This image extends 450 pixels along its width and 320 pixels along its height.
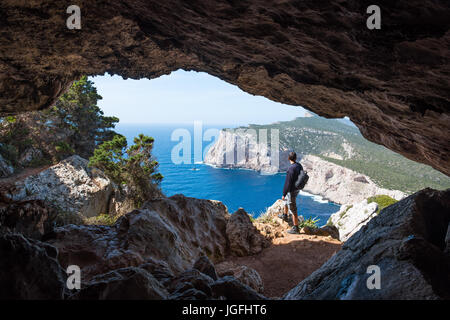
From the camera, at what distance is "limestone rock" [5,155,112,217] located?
13219 millimetres

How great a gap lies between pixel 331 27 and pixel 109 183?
1541 centimetres

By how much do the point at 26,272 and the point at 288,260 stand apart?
686 centimetres

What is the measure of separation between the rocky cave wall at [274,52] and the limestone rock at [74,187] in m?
8.31

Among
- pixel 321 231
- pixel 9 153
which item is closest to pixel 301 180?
pixel 321 231

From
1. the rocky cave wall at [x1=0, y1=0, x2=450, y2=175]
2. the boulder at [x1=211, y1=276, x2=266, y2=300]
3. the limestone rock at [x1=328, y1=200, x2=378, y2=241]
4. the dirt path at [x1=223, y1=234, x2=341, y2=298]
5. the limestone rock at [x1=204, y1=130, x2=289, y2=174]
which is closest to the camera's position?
the rocky cave wall at [x1=0, y1=0, x2=450, y2=175]

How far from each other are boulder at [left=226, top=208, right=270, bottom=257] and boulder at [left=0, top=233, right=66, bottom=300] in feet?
20.1

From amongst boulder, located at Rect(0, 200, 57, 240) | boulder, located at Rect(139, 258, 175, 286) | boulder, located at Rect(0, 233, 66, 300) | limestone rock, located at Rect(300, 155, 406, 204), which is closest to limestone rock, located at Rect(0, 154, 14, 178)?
boulder, located at Rect(0, 200, 57, 240)

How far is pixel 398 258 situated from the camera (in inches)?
87.5

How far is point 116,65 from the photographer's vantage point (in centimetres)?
618

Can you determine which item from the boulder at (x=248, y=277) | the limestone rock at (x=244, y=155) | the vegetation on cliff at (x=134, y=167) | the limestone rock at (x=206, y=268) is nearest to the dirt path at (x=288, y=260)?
the boulder at (x=248, y=277)

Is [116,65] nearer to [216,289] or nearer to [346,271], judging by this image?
[216,289]

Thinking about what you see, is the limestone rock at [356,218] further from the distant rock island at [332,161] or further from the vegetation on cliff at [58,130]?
the vegetation on cliff at [58,130]

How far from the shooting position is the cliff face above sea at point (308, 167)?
52.7m

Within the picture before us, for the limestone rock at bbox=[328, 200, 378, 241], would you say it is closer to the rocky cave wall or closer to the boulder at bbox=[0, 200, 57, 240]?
the rocky cave wall
